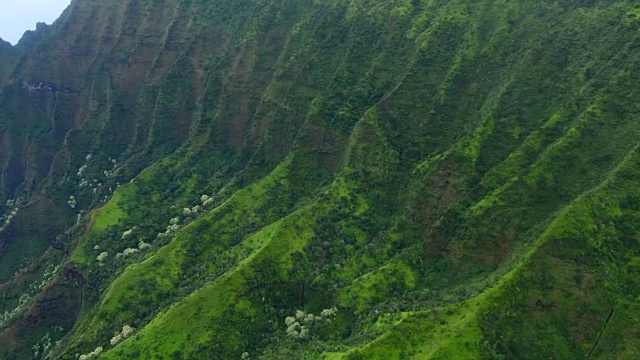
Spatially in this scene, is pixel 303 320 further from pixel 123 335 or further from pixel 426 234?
pixel 123 335

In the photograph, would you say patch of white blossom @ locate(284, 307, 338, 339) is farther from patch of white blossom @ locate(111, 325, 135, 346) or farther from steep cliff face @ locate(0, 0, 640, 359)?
patch of white blossom @ locate(111, 325, 135, 346)

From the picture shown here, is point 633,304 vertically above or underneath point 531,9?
underneath

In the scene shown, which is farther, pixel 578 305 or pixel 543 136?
pixel 543 136

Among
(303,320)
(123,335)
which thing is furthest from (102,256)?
(303,320)

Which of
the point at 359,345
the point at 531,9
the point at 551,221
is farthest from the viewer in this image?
the point at 531,9

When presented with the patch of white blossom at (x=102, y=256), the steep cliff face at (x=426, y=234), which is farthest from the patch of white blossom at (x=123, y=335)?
the patch of white blossom at (x=102, y=256)

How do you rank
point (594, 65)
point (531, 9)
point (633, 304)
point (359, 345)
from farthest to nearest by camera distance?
1. point (531, 9)
2. point (594, 65)
3. point (359, 345)
4. point (633, 304)

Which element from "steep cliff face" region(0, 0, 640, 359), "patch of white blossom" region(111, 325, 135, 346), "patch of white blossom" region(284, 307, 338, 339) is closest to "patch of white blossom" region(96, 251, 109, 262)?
"steep cliff face" region(0, 0, 640, 359)

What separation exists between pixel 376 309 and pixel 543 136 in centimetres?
6379

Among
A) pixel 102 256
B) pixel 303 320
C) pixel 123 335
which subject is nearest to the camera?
pixel 303 320

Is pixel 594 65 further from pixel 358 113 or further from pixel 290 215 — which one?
pixel 290 215

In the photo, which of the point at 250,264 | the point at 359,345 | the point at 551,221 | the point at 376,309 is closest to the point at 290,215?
the point at 250,264

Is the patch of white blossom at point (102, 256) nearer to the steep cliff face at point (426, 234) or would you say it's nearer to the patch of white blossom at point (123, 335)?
the steep cliff face at point (426, 234)

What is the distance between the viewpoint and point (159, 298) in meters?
162
